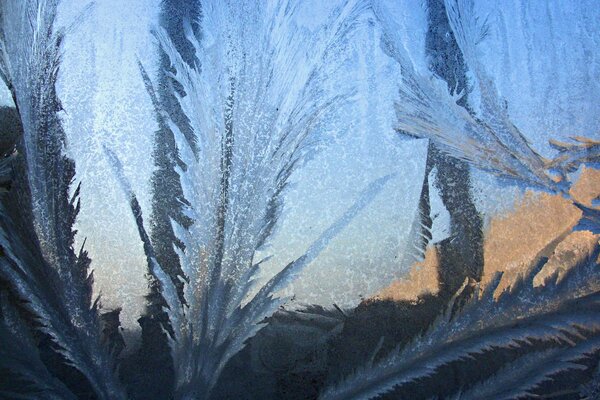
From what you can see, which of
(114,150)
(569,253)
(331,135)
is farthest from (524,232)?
(114,150)

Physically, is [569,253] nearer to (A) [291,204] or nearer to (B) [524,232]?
(B) [524,232]

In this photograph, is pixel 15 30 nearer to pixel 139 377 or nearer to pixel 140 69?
pixel 140 69

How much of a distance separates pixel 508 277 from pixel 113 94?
1.44 feet

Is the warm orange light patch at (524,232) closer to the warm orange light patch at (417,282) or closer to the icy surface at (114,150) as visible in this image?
the warm orange light patch at (417,282)

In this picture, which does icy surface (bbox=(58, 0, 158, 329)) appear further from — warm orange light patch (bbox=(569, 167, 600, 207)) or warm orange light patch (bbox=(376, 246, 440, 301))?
warm orange light patch (bbox=(569, 167, 600, 207))

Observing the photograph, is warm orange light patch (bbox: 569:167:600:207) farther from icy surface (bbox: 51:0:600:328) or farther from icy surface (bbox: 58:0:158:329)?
icy surface (bbox: 58:0:158:329)

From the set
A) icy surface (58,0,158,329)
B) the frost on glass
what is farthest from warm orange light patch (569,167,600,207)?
icy surface (58,0,158,329)

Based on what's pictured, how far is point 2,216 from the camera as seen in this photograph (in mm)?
521

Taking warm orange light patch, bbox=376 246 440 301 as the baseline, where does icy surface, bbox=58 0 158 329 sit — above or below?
above

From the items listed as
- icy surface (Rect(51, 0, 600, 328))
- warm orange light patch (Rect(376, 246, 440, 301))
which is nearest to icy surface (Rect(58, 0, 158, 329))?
icy surface (Rect(51, 0, 600, 328))

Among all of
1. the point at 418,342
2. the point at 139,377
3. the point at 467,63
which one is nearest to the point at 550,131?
the point at 467,63

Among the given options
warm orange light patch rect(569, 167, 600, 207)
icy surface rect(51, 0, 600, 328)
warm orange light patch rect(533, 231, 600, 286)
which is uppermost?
icy surface rect(51, 0, 600, 328)

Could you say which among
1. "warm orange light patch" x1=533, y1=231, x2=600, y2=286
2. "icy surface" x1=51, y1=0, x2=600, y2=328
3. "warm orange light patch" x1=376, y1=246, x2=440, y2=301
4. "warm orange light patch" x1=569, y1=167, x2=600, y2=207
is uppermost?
"icy surface" x1=51, y1=0, x2=600, y2=328

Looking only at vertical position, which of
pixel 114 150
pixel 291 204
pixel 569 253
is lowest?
pixel 569 253
